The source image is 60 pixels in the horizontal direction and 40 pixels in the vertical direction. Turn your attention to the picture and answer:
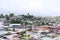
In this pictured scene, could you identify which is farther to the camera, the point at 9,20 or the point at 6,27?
the point at 9,20

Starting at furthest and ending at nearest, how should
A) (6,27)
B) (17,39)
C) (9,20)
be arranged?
1. (9,20)
2. (6,27)
3. (17,39)

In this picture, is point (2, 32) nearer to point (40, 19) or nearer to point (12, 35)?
point (12, 35)

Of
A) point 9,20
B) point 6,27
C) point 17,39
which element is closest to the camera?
point 17,39

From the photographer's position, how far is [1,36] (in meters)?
1.47

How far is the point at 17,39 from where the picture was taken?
1.44m

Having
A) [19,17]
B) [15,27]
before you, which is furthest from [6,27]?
[19,17]

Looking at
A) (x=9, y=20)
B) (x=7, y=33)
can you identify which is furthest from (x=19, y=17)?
(x=7, y=33)

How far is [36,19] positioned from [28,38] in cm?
32

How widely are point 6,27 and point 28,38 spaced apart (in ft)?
0.79


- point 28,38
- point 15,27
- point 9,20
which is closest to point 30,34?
point 28,38

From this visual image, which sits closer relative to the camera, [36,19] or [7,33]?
[7,33]

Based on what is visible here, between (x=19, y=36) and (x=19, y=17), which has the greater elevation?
(x=19, y=17)

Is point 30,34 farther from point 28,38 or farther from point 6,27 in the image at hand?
point 6,27

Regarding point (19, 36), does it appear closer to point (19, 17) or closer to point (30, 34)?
point (30, 34)
